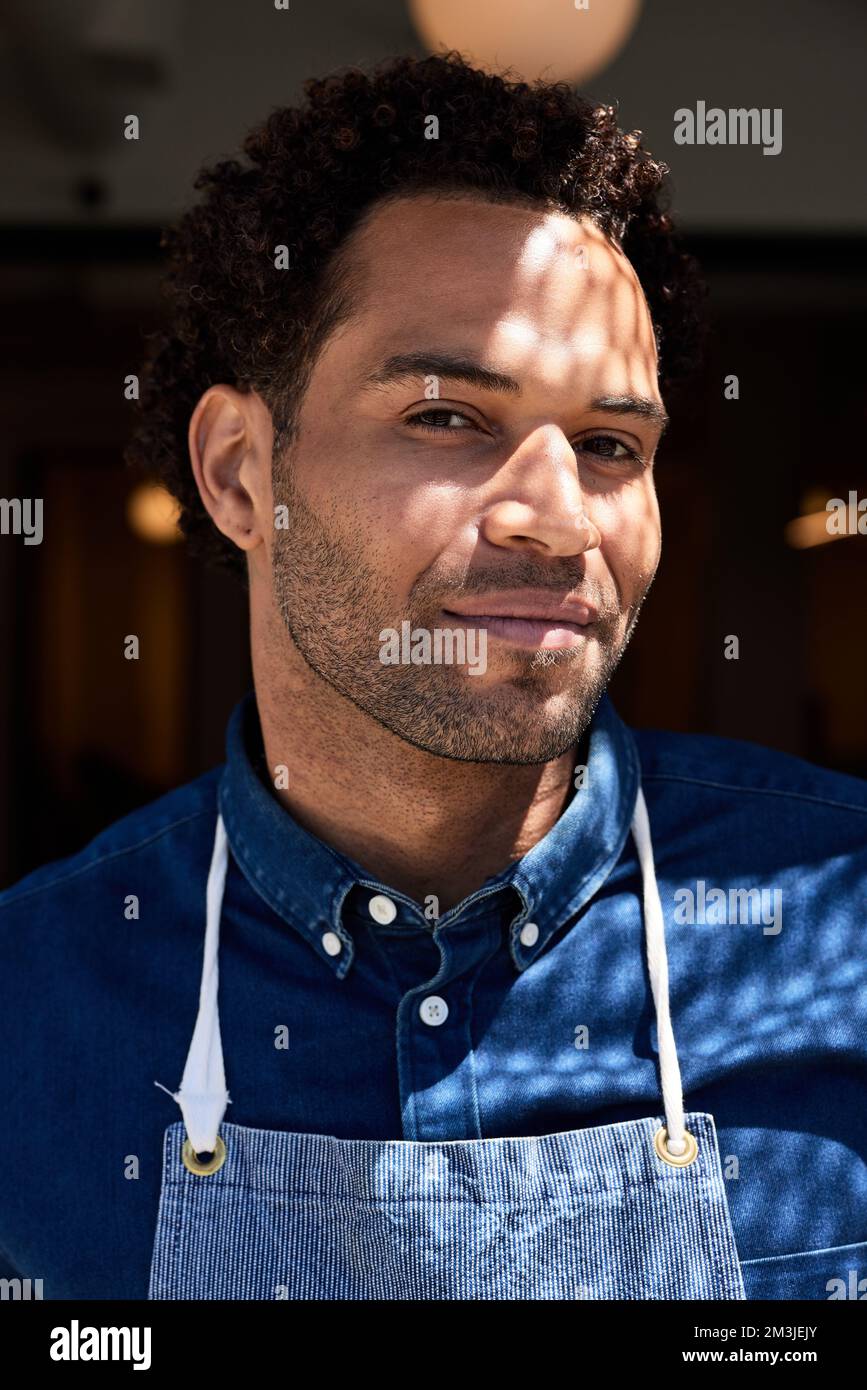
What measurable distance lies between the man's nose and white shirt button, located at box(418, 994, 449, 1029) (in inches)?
19.1

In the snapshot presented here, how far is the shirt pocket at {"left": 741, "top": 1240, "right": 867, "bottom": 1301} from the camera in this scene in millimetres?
1391

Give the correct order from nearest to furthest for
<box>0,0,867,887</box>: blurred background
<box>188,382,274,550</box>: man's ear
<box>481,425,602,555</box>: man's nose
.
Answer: <box>481,425,602,555</box>: man's nose → <box>188,382,274,550</box>: man's ear → <box>0,0,867,887</box>: blurred background

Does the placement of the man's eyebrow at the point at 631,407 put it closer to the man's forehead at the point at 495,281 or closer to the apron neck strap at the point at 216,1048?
A: the man's forehead at the point at 495,281

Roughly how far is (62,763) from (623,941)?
3.58 m

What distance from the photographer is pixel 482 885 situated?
4.95 ft

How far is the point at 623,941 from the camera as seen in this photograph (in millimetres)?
1503

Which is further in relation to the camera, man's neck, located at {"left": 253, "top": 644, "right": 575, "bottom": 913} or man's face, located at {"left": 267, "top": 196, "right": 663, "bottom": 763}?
man's neck, located at {"left": 253, "top": 644, "right": 575, "bottom": 913}

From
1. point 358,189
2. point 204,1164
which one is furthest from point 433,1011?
point 358,189

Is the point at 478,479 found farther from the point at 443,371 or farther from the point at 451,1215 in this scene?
the point at 451,1215

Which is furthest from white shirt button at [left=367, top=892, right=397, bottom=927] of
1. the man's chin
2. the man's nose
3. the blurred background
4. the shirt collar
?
the blurred background

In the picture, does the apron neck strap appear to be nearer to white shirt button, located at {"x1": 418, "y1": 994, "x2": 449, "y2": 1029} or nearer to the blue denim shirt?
the blue denim shirt

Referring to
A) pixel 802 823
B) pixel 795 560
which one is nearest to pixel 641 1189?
pixel 802 823

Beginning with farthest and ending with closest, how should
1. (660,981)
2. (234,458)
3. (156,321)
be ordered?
(156,321) < (234,458) < (660,981)

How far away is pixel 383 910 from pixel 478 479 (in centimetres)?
48
